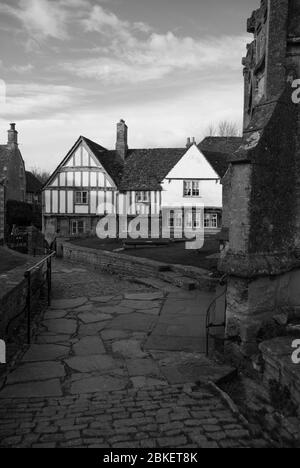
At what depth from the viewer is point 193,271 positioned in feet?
34.9

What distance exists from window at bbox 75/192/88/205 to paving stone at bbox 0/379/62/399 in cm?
2774

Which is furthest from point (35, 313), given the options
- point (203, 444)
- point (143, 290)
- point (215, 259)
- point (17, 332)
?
point (215, 259)

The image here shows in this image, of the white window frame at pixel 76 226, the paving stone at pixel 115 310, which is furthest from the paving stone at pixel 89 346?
the white window frame at pixel 76 226

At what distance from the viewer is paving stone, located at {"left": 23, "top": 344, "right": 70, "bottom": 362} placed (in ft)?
17.9

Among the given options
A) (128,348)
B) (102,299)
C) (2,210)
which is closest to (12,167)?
(2,210)

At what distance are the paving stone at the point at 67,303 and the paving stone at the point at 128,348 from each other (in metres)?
2.69

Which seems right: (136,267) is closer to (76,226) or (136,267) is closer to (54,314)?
(54,314)

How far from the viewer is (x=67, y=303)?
8.87 meters

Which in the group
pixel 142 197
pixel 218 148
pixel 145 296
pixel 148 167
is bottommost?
pixel 145 296

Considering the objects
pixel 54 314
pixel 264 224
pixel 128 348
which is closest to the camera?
pixel 264 224

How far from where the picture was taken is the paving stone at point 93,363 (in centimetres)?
510

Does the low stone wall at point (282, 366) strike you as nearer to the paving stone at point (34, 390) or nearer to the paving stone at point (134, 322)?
the paving stone at point (34, 390)

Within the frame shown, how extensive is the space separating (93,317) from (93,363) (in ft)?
7.84

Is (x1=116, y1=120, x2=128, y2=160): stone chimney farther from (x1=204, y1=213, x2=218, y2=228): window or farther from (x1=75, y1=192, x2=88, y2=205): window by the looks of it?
(x1=204, y1=213, x2=218, y2=228): window
